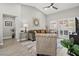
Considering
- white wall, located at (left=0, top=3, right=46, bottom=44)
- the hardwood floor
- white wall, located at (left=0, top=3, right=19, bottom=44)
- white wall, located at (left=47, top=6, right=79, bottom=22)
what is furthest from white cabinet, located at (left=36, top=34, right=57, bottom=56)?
white wall, located at (left=0, top=3, right=19, bottom=44)

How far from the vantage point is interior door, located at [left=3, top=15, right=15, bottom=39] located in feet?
9.58

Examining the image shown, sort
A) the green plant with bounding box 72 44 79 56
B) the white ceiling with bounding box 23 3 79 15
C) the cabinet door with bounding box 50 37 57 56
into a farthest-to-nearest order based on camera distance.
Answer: the cabinet door with bounding box 50 37 57 56 < the white ceiling with bounding box 23 3 79 15 < the green plant with bounding box 72 44 79 56

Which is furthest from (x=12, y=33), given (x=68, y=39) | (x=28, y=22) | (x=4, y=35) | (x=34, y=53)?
(x=68, y=39)

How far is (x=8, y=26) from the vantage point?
298 centimetres

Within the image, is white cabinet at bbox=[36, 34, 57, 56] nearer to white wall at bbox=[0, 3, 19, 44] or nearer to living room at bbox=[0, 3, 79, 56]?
living room at bbox=[0, 3, 79, 56]

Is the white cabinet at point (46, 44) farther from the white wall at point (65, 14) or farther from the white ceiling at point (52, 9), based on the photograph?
the white ceiling at point (52, 9)

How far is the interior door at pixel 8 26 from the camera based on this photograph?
2921mm

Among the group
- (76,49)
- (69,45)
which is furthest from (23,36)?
(76,49)

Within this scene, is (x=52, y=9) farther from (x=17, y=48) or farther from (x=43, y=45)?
(x=17, y=48)

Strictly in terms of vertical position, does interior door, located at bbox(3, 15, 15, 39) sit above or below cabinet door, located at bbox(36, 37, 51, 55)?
above

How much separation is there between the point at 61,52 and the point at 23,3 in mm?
1483

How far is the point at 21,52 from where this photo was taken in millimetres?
2967

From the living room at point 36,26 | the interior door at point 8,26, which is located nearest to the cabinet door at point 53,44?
the living room at point 36,26

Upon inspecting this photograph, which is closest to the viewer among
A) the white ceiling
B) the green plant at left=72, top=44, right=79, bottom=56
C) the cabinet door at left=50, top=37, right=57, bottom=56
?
the green plant at left=72, top=44, right=79, bottom=56
